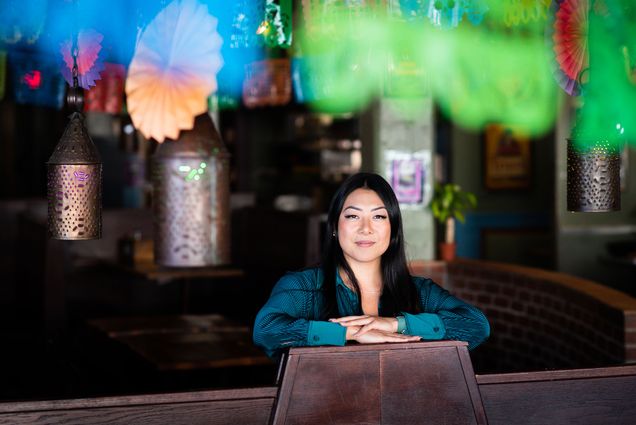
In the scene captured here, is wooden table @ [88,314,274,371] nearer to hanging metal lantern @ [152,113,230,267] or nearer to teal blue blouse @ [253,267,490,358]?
hanging metal lantern @ [152,113,230,267]

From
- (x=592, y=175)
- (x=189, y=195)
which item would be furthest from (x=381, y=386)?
(x=189, y=195)

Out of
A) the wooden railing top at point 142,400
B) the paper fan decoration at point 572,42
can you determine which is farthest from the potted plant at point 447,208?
the wooden railing top at point 142,400

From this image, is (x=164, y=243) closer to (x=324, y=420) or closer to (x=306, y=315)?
(x=306, y=315)

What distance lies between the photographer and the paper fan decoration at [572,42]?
11.3 feet

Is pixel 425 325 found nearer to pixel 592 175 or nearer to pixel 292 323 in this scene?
pixel 292 323

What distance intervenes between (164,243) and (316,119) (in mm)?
8031

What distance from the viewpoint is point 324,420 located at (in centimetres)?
249

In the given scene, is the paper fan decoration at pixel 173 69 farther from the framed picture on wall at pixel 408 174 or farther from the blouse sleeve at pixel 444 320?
the framed picture on wall at pixel 408 174

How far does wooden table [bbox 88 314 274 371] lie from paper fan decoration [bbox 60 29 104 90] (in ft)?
5.76

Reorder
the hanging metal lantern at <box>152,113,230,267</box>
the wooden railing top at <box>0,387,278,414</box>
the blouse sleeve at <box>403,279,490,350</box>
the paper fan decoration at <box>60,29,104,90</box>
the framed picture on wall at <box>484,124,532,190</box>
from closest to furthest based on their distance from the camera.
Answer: the wooden railing top at <box>0,387,278,414</box> < the blouse sleeve at <box>403,279,490,350</box> < the paper fan decoration at <box>60,29,104,90</box> < the hanging metal lantern at <box>152,113,230,267</box> < the framed picture on wall at <box>484,124,532,190</box>

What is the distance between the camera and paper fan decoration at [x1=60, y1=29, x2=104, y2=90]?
321cm

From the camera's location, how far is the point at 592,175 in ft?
10.2

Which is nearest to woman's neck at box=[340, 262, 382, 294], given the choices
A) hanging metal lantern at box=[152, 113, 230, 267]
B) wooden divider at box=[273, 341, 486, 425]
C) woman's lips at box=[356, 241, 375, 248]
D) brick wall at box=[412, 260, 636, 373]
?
woman's lips at box=[356, 241, 375, 248]

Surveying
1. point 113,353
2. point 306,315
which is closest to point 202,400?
point 306,315
